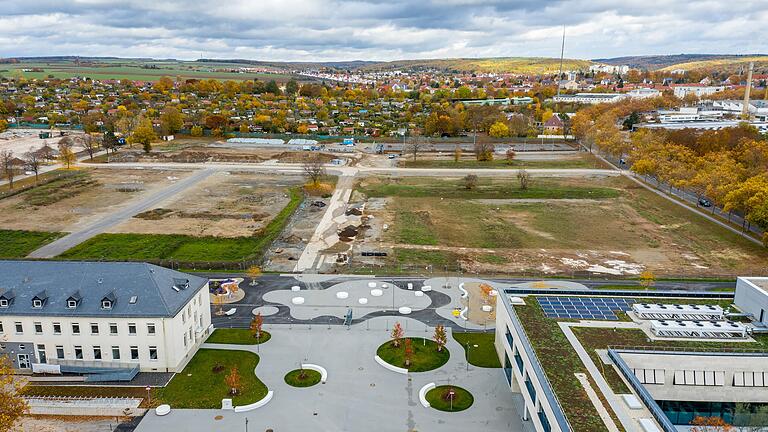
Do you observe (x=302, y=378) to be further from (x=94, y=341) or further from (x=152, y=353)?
(x=94, y=341)

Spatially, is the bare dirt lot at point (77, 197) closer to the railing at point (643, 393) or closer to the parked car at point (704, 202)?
the railing at point (643, 393)

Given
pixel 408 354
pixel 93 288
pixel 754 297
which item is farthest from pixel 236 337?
pixel 754 297

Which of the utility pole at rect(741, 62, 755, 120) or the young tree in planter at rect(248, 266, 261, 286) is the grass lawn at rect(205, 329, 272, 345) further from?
the utility pole at rect(741, 62, 755, 120)

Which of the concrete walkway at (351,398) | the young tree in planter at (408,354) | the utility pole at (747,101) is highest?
the utility pole at (747,101)

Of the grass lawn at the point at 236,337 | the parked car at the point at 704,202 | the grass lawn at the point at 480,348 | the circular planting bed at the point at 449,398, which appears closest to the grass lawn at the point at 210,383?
the grass lawn at the point at 236,337

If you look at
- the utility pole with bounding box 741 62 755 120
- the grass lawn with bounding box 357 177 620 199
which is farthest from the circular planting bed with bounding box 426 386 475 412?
the utility pole with bounding box 741 62 755 120

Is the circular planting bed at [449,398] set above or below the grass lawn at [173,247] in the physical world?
below

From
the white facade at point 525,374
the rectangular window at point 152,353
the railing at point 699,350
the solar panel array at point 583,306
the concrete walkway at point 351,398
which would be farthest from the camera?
the rectangular window at point 152,353
